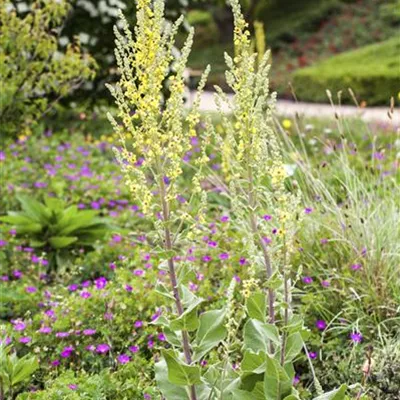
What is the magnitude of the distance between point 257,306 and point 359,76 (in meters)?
11.8

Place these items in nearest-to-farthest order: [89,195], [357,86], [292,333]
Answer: [292,333]
[89,195]
[357,86]

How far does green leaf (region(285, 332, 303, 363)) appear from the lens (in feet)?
8.27

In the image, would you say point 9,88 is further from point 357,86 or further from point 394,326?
point 357,86

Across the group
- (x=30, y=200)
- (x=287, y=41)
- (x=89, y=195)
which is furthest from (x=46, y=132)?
(x=287, y=41)

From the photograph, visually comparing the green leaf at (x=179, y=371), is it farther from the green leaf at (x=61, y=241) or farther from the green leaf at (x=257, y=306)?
the green leaf at (x=61, y=241)

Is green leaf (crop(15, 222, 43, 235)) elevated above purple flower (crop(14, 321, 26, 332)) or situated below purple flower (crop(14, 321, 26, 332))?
below

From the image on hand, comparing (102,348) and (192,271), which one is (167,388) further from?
(102,348)

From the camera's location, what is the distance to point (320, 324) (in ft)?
12.4

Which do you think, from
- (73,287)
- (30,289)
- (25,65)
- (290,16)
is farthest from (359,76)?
(30,289)

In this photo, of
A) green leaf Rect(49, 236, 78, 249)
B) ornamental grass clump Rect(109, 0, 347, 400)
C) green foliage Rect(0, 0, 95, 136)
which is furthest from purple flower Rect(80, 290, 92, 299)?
green foliage Rect(0, 0, 95, 136)

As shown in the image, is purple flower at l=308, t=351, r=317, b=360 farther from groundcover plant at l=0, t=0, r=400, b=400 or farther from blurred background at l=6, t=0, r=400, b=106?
blurred background at l=6, t=0, r=400, b=106

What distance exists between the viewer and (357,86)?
44.9 ft

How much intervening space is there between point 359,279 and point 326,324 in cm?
28

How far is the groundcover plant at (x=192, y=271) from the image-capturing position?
250 centimetres
